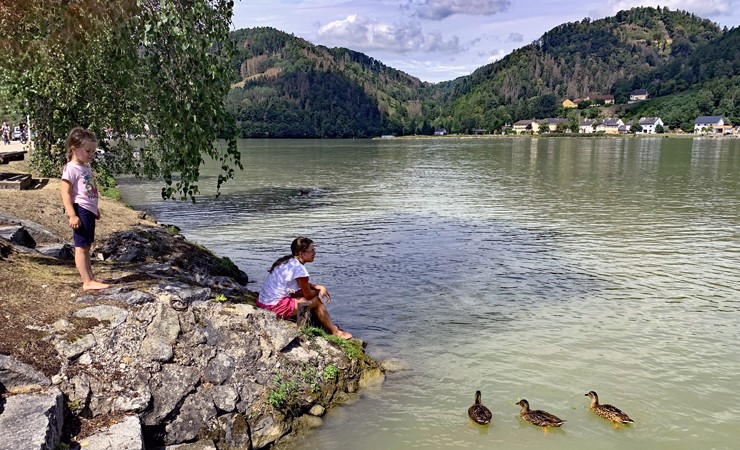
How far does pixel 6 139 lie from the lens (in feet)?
203

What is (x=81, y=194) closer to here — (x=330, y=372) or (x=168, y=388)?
(x=168, y=388)

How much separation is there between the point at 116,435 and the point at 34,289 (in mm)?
3505

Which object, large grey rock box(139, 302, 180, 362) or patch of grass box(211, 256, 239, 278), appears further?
patch of grass box(211, 256, 239, 278)

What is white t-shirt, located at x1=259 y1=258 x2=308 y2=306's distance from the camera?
10672 millimetres

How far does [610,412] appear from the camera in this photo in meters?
9.10

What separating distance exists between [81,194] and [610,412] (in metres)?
9.33

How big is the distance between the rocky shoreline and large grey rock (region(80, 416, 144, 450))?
1 cm

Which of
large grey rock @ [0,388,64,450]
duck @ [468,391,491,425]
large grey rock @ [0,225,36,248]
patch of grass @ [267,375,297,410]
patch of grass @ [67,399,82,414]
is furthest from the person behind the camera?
large grey rock @ [0,225,36,248]

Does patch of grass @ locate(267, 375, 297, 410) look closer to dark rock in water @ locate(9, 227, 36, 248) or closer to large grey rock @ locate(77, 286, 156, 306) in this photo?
large grey rock @ locate(77, 286, 156, 306)

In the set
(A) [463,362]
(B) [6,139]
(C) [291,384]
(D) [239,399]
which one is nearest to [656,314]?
(A) [463,362]

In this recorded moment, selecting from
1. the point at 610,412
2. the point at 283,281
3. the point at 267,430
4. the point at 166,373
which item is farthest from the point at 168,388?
the point at 610,412

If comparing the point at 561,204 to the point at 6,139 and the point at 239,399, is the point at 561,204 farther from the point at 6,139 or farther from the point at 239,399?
the point at 6,139

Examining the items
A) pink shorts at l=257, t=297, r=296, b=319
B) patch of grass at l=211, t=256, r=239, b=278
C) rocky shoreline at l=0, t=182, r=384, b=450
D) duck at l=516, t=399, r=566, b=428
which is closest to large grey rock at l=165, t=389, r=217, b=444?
rocky shoreline at l=0, t=182, r=384, b=450

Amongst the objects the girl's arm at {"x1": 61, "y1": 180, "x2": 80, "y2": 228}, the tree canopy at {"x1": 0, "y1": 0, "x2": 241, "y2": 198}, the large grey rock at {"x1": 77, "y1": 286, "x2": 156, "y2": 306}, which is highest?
the tree canopy at {"x1": 0, "y1": 0, "x2": 241, "y2": 198}
